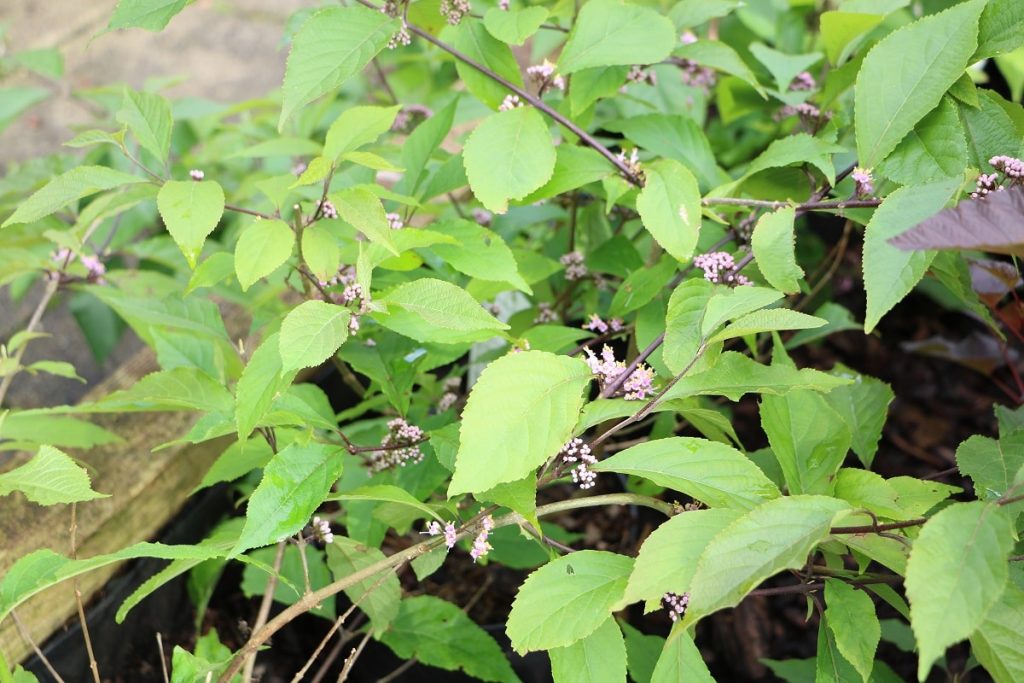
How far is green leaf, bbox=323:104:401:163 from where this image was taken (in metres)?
0.83

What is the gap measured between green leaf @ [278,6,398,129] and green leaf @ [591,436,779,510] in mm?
412

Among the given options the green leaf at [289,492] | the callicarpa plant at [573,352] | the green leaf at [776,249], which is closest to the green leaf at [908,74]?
the callicarpa plant at [573,352]

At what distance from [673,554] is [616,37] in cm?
52

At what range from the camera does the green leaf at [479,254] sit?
0.86 metres

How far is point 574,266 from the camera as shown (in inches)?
45.6

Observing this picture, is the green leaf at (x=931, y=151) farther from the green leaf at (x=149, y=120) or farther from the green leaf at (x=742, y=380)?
the green leaf at (x=149, y=120)

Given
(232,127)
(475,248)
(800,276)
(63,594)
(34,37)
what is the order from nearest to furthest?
(800,276) < (475,248) < (63,594) < (232,127) < (34,37)

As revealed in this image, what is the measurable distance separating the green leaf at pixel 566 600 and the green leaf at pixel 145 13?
58 cm

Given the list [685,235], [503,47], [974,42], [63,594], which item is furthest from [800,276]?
[63,594]

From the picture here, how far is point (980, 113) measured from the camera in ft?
2.81

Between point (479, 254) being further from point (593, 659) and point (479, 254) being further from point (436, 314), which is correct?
point (593, 659)

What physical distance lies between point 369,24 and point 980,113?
1.93 ft

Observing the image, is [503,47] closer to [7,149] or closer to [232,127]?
[232,127]

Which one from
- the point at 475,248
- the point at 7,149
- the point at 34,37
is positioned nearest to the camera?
the point at 475,248
